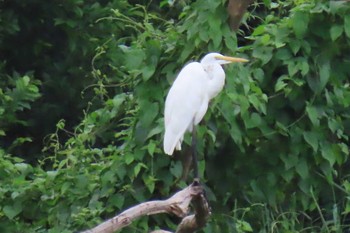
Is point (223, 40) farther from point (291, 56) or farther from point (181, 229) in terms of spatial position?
point (181, 229)

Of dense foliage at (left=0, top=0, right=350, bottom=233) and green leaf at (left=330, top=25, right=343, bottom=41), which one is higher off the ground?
green leaf at (left=330, top=25, right=343, bottom=41)

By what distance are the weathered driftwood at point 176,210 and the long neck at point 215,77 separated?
0.58m

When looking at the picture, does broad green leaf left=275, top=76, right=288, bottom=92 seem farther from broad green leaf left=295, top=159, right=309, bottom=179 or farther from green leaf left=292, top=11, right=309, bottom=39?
broad green leaf left=295, top=159, right=309, bottom=179

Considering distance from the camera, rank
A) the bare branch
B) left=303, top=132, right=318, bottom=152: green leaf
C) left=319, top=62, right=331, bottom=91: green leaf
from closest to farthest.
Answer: the bare branch, left=319, top=62, right=331, bottom=91: green leaf, left=303, top=132, right=318, bottom=152: green leaf

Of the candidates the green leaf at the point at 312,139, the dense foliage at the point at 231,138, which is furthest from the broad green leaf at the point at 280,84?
the green leaf at the point at 312,139

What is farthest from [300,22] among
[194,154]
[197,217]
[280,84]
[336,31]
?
[197,217]

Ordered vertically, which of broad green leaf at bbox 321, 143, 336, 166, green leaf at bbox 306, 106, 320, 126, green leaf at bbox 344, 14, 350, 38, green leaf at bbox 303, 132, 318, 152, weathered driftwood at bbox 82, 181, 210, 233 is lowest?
broad green leaf at bbox 321, 143, 336, 166

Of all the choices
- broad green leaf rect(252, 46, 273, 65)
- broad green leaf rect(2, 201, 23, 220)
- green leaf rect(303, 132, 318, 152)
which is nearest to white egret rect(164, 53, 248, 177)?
broad green leaf rect(252, 46, 273, 65)

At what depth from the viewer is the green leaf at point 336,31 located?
18.1ft

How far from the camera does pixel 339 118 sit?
5.81 meters

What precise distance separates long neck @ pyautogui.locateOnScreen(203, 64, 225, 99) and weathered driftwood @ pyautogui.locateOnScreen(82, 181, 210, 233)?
22.7 inches

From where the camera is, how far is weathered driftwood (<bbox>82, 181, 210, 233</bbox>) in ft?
14.6

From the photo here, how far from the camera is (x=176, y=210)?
180 inches

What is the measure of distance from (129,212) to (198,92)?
0.87 meters
